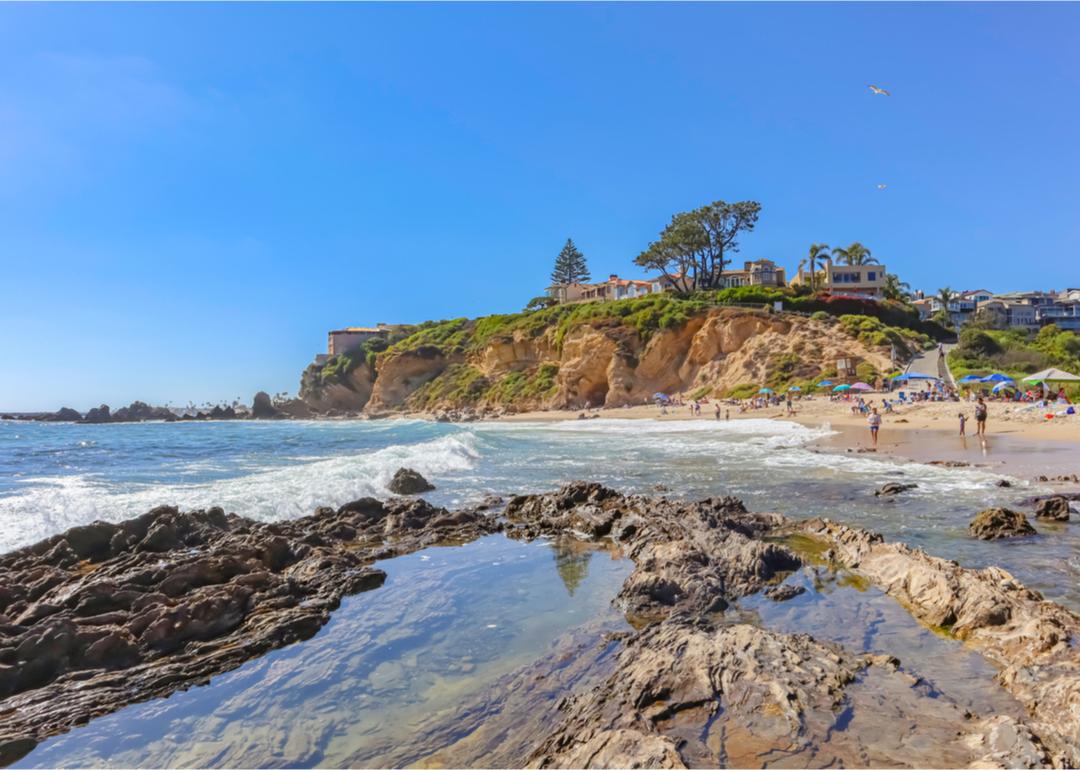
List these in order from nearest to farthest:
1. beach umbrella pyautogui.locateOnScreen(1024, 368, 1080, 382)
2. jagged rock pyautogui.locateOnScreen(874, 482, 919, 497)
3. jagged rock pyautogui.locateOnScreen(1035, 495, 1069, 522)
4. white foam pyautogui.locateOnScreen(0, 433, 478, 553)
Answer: jagged rock pyautogui.locateOnScreen(1035, 495, 1069, 522) → white foam pyautogui.locateOnScreen(0, 433, 478, 553) → jagged rock pyautogui.locateOnScreen(874, 482, 919, 497) → beach umbrella pyautogui.locateOnScreen(1024, 368, 1080, 382)

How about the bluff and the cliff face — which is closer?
the bluff

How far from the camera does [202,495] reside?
15664mm

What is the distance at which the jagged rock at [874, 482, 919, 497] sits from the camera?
A: 1362cm

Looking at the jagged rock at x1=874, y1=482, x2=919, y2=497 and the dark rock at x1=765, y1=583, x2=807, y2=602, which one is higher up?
the jagged rock at x1=874, y1=482, x2=919, y2=497

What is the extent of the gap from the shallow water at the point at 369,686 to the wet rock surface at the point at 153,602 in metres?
0.34

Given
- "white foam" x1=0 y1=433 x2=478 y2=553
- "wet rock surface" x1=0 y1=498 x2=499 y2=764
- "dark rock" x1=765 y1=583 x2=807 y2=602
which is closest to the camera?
"wet rock surface" x1=0 y1=498 x2=499 y2=764

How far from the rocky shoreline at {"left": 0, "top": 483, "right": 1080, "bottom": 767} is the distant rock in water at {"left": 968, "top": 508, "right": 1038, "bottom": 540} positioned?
2.22 metres

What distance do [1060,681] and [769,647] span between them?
1971 mm

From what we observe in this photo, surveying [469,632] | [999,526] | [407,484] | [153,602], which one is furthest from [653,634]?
[407,484]

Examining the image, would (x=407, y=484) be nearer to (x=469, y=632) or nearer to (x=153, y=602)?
(x=153, y=602)

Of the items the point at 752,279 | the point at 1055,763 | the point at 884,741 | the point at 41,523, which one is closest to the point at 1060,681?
the point at 1055,763

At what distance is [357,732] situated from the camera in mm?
5000

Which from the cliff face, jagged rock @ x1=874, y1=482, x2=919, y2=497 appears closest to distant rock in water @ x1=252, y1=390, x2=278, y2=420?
the cliff face

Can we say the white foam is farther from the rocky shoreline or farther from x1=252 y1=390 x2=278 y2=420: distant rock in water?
x1=252 y1=390 x2=278 y2=420: distant rock in water
